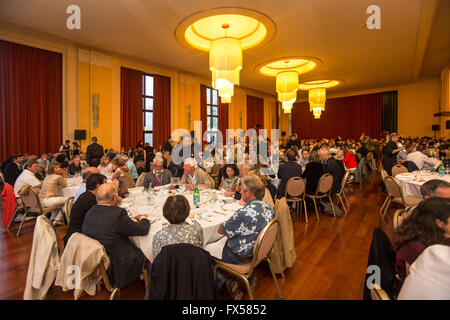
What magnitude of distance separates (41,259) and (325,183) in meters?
4.27

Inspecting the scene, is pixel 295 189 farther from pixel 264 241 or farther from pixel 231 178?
pixel 264 241

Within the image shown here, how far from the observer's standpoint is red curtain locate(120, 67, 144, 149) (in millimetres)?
9531

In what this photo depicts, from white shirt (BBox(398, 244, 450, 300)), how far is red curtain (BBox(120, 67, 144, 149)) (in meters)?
9.86

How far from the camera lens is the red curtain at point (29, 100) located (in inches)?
277

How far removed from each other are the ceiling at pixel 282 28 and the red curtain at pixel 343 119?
568 cm

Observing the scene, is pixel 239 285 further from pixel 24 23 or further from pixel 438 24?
pixel 438 24

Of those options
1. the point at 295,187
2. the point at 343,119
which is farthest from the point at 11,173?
the point at 343,119

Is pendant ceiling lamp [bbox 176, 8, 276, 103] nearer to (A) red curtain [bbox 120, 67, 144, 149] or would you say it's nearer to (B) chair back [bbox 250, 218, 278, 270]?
(A) red curtain [bbox 120, 67, 144, 149]

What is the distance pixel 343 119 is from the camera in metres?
17.0

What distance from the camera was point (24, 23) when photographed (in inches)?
251

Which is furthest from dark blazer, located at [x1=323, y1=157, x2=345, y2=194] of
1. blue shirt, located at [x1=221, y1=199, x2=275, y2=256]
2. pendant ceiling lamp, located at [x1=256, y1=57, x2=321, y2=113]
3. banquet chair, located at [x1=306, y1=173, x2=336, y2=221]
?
pendant ceiling lamp, located at [x1=256, y1=57, x2=321, y2=113]

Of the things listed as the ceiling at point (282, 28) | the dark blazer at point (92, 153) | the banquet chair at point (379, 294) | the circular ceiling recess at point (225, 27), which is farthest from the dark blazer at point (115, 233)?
the dark blazer at point (92, 153)

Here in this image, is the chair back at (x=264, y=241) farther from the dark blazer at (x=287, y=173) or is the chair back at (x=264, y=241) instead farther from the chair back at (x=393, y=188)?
the chair back at (x=393, y=188)

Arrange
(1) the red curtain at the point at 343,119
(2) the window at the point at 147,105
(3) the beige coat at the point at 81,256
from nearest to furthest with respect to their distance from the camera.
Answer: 1. (3) the beige coat at the point at 81,256
2. (2) the window at the point at 147,105
3. (1) the red curtain at the point at 343,119
